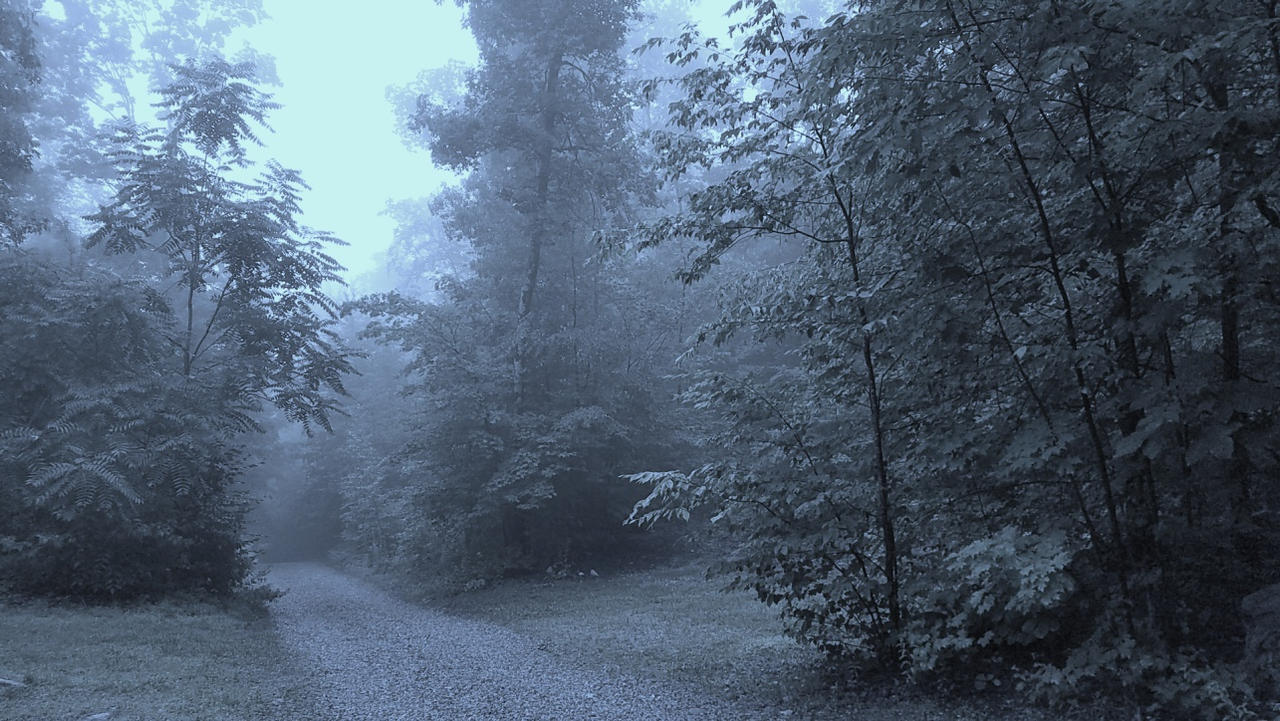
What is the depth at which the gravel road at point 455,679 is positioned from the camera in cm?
645

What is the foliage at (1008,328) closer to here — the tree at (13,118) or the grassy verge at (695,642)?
the grassy verge at (695,642)

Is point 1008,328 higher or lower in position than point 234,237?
lower

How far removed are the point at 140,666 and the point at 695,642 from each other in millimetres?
6036

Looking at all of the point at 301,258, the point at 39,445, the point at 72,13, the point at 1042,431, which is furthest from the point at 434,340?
the point at 72,13

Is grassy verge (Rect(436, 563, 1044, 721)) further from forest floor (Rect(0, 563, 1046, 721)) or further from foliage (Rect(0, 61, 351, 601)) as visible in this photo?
foliage (Rect(0, 61, 351, 601))

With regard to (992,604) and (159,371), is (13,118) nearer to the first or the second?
(159,371)

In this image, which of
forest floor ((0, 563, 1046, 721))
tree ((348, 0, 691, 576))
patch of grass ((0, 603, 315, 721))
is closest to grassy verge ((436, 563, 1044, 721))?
forest floor ((0, 563, 1046, 721))

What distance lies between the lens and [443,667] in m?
8.63

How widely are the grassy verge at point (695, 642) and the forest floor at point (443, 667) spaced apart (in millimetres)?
25

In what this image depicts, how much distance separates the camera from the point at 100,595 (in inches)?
460

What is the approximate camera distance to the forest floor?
621 centimetres

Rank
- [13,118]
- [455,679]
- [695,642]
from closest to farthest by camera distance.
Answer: [455,679] → [695,642] → [13,118]

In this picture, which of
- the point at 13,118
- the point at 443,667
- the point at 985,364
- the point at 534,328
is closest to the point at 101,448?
the point at 443,667

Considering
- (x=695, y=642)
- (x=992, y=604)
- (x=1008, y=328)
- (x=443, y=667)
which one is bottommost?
(x=443, y=667)
